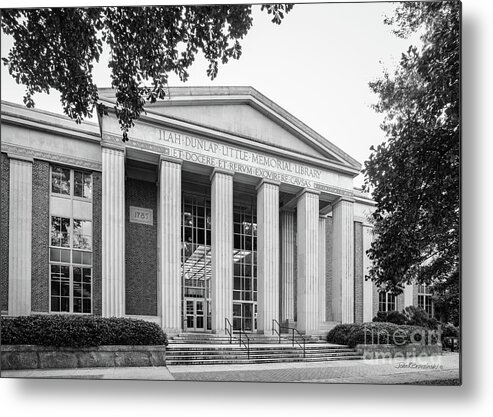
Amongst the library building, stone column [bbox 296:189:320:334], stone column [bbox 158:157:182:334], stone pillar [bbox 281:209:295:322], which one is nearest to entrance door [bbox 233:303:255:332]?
the library building

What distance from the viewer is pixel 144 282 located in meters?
8.89

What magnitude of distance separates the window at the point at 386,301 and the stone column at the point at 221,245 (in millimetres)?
2809

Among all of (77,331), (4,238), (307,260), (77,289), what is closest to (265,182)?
(307,260)

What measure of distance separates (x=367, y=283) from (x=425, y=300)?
1.01 meters

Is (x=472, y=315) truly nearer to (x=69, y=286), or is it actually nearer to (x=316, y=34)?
(x=316, y=34)

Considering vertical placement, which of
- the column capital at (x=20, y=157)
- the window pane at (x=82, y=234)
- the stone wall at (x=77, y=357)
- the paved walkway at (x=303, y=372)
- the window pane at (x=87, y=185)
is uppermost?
the column capital at (x=20, y=157)

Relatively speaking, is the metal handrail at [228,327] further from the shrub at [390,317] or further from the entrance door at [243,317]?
the shrub at [390,317]

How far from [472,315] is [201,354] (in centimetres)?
389

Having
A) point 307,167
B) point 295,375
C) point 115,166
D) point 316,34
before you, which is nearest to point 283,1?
point 316,34

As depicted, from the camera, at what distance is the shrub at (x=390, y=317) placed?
666cm

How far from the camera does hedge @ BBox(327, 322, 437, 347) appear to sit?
668cm

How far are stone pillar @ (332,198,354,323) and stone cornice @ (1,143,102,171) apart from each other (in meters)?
4.17

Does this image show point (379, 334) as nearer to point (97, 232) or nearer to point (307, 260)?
point (307, 260)

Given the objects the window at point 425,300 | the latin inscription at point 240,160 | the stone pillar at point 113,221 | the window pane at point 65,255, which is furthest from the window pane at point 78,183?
the window at point 425,300
